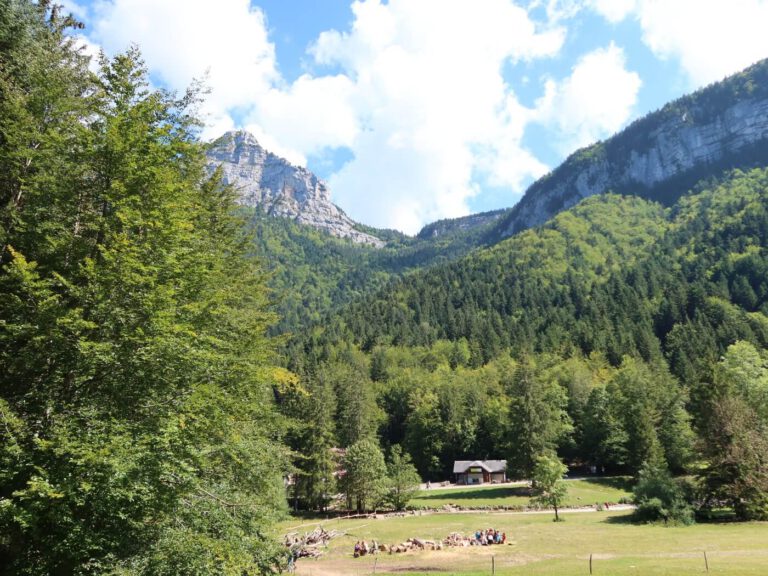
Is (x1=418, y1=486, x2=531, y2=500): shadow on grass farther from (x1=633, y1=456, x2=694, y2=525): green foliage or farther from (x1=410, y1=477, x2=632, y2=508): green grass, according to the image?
(x1=633, y1=456, x2=694, y2=525): green foliage

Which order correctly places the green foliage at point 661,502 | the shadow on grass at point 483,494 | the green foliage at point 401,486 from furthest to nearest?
1. the shadow on grass at point 483,494
2. the green foliage at point 401,486
3. the green foliage at point 661,502

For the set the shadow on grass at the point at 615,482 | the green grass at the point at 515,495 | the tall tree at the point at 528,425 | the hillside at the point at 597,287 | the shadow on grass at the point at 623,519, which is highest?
the hillside at the point at 597,287

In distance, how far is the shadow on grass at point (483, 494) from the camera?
5873 centimetres

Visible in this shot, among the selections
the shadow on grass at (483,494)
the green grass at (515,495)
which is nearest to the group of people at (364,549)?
the green grass at (515,495)

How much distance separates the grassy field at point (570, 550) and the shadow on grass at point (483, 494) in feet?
54.1

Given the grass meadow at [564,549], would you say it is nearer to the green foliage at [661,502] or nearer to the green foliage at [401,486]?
the green foliage at [661,502]

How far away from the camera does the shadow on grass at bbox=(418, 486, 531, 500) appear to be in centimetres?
5873

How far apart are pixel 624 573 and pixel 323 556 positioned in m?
19.4

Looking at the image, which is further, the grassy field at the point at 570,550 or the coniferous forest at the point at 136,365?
the grassy field at the point at 570,550

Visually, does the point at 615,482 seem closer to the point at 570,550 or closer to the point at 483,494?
the point at 483,494

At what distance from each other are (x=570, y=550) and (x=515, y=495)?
33204 mm

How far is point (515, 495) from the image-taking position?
59.1 metres

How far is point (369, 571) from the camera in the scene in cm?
2644

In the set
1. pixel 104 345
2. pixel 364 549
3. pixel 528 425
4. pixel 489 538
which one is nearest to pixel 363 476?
pixel 364 549
